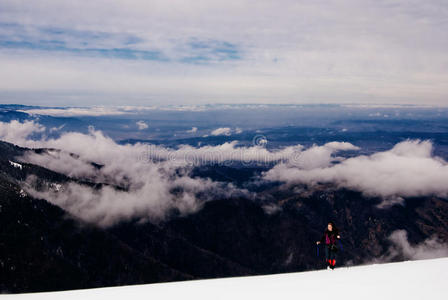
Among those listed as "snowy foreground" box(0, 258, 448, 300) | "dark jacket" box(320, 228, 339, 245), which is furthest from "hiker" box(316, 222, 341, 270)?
"snowy foreground" box(0, 258, 448, 300)

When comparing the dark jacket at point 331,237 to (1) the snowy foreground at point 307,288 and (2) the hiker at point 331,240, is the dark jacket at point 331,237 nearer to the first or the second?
(2) the hiker at point 331,240

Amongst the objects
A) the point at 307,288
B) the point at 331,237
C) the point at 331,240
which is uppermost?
the point at 331,237

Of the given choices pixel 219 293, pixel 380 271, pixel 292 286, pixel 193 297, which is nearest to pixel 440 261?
pixel 380 271

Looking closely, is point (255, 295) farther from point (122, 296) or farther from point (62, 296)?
point (62, 296)

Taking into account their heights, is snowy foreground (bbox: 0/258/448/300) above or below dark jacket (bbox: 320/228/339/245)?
below

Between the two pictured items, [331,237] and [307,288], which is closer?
[307,288]

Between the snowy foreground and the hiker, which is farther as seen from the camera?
the hiker

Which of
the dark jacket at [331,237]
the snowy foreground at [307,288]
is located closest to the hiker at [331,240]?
the dark jacket at [331,237]

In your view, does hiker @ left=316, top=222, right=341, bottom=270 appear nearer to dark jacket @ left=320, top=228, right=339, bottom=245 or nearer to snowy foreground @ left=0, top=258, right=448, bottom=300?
dark jacket @ left=320, top=228, right=339, bottom=245

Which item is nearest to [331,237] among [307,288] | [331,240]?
[331,240]

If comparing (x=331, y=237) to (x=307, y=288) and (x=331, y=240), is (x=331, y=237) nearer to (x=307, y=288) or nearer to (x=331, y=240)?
(x=331, y=240)
